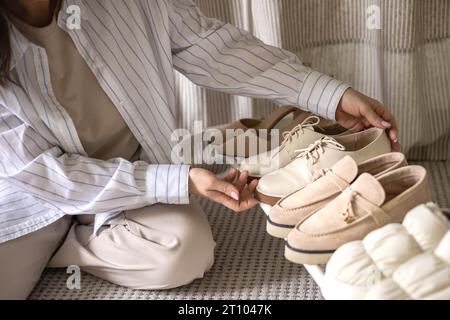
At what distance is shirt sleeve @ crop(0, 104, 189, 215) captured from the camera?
43.4 inches

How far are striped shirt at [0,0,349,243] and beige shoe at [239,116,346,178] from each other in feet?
0.20

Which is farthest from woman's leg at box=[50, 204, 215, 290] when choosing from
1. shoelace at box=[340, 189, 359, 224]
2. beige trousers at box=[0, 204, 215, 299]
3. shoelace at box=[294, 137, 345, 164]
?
shoelace at box=[340, 189, 359, 224]

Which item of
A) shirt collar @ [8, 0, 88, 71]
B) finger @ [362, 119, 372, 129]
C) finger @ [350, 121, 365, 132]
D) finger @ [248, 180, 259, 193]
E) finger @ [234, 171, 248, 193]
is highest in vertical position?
shirt collar @ [8, 0, 88, 71]

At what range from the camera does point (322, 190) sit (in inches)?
38.3

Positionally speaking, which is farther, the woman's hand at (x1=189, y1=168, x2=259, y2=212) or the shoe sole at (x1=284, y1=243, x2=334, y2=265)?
the woman's hand at (x1=189, y1=168, x2=259, y2=212)

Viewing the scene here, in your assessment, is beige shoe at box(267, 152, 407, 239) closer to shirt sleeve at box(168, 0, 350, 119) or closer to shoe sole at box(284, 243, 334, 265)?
shoe sole at box(284, 243, 334, 265)

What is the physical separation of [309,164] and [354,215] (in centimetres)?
19

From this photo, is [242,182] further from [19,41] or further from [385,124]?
[19,41]

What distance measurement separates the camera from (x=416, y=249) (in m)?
0.80

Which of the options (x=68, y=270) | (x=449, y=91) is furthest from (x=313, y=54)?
(x=68, y=270)

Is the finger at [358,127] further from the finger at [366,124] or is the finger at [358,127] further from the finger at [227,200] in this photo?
the finger at [227,200]

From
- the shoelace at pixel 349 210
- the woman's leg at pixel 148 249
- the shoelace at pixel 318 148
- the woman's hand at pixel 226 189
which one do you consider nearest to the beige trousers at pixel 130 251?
the woman's leg at pixel 148 249
